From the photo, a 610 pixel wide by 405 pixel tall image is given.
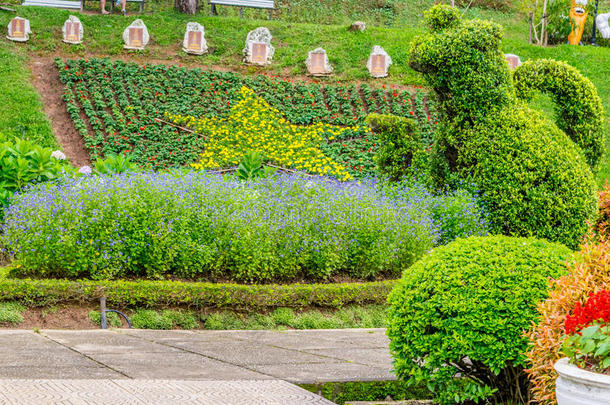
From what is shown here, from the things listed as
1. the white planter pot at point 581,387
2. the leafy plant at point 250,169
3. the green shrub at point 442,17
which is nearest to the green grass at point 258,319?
the leafy plant at point 250,169

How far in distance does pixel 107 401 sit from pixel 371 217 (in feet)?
15.6

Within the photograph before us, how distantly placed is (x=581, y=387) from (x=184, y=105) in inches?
570

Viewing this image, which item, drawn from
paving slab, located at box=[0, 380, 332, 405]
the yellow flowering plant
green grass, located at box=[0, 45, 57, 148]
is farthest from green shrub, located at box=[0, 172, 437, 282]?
green grass, located at box=[0, 45, 57, 148]

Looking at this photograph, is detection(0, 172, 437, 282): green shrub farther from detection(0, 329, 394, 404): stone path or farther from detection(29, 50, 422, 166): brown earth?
detection(29, 50, 422, 166): brown earth

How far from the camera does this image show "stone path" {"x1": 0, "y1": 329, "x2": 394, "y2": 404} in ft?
12.2

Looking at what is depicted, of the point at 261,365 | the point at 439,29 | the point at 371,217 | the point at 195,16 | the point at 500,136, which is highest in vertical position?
the point at 195,16

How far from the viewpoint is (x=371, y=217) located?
25.6 ft

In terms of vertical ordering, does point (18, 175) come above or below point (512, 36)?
below

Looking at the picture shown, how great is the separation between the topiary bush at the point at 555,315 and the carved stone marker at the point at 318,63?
15525mm

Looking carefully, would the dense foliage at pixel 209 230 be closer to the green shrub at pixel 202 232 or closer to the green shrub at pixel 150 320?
the green shrub at pixel 202 232

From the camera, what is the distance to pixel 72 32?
1838 centimetres

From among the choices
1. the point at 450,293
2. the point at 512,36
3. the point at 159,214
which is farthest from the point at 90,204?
the point at 512,36

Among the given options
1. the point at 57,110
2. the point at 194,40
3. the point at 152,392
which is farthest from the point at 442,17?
the point at 194,40

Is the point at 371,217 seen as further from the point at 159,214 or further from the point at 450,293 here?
the point at 450,293
